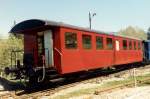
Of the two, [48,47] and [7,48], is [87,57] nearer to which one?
[48,47]

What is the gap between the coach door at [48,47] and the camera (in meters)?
14.7

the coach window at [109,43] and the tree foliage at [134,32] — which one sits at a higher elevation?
the tree foliage at [134,32]

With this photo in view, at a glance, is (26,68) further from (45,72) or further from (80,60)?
(80,60)

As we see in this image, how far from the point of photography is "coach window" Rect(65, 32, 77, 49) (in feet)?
48.1

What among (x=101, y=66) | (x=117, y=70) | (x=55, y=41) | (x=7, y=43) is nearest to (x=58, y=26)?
(x=55, y=41)

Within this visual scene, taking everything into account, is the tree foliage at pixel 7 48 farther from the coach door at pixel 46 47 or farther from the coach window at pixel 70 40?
the coach window at pixel 70 40

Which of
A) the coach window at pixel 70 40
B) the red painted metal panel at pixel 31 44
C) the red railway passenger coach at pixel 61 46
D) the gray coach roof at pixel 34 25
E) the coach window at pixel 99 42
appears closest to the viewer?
the gray coach roof at pixel 34 25

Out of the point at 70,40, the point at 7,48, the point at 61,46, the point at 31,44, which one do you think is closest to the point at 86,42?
the point at 70,40

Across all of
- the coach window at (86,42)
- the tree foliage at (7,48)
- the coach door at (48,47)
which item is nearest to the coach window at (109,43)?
the coach window at (86,42)

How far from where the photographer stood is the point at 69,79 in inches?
692

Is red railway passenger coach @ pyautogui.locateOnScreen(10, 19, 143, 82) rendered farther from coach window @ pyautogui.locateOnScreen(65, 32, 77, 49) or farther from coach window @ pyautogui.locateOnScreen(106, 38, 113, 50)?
coach window @ pyautogui.locateOnScreen(106, 38, 113, 50)

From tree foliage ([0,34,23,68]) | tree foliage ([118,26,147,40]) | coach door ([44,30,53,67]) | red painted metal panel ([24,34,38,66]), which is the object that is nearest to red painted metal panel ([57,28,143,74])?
coach door ([44,30,53,67])

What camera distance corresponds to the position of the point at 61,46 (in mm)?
14172

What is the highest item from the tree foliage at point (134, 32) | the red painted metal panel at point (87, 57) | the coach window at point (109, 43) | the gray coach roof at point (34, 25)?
the tree foliage at point (134, 32)
